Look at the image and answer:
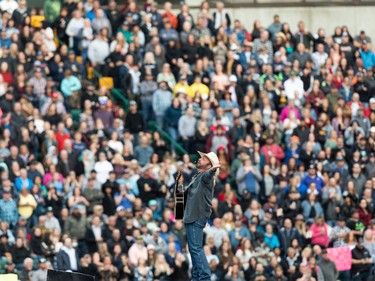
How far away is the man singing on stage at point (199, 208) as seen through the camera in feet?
77.0

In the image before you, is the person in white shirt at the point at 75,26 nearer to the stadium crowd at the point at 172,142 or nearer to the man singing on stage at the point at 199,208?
the stadium crowd at the point at 172,142

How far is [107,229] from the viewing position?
111 feet

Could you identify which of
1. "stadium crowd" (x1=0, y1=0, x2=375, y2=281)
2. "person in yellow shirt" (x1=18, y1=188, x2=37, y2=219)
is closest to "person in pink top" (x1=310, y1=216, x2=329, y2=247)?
"stadium crowd" (x1=0, y1=0, x2=375, y2=281)

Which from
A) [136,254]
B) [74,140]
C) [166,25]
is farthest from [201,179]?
[166,25]

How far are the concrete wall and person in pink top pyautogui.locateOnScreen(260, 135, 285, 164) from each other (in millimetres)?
6422

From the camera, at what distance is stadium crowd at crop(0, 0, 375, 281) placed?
33.8 meters

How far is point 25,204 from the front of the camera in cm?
3362

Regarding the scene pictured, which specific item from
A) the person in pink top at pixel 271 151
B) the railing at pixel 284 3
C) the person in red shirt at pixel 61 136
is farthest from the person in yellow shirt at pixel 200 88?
the railing at pixel 284 3

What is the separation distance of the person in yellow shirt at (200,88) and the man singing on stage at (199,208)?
47.8ft

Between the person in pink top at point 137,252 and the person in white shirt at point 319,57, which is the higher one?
the person in white shirt at point 319,57

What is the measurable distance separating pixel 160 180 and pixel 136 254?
283cm

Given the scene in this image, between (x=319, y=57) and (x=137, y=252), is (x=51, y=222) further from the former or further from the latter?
(x=319, y=57)

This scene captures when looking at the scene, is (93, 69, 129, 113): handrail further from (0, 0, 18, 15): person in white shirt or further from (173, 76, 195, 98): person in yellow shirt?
(0, 0, 18, 15): person in white shirt

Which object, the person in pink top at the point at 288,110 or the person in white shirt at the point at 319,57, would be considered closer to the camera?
the person in pink top at the point at 288,110
